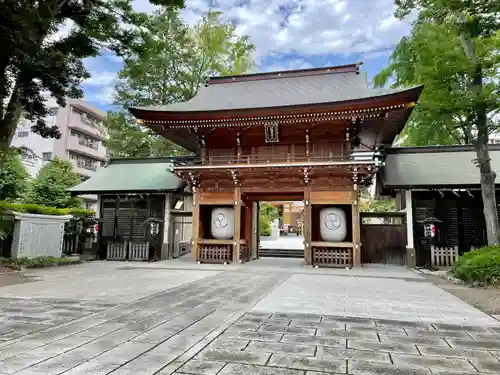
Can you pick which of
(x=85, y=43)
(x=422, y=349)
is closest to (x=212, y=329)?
(x=422, y=349)

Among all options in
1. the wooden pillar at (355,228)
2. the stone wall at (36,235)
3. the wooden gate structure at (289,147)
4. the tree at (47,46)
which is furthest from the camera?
the wooden pillar at (355,228)

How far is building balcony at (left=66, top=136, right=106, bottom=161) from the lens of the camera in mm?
39406

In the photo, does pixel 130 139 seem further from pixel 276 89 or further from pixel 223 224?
pixel 223 224

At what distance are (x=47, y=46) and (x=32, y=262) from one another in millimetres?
6632

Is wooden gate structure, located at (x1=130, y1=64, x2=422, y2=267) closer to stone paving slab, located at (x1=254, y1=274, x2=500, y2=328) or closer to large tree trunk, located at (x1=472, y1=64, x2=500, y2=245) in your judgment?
large tree trunk, located at (x1=472, y1=64, x2=500, y2=245)

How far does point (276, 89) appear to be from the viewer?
1552 cm

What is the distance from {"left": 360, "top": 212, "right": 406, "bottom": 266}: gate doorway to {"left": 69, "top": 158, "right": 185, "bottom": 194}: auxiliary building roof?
7899mm

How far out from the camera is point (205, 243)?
44.2ft

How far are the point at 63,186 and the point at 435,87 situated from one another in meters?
18.5

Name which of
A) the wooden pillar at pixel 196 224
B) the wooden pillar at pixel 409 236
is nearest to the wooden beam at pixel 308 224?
the wooden pillar at pixel 409 236

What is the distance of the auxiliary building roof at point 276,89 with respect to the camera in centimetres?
1380

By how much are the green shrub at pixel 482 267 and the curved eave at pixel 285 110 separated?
5.05m

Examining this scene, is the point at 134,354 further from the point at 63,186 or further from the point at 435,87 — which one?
the point at 63,186

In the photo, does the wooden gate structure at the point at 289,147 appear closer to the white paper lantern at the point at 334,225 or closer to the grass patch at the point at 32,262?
the white paper lantern at the point at 334,225
